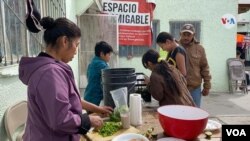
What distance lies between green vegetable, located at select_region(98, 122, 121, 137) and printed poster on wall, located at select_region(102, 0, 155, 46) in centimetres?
609

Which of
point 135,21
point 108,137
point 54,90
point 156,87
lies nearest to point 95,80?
point 156,87

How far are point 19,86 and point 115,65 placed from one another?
5182 mm

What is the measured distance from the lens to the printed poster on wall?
7984 millimetres

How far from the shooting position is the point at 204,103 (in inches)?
313

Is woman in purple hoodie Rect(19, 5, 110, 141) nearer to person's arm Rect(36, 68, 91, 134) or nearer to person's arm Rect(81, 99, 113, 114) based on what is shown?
person's arm Rect(36, 68, 91, 134)

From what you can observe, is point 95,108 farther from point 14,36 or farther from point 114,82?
point 14,36

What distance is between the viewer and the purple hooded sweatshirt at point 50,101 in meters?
1.37

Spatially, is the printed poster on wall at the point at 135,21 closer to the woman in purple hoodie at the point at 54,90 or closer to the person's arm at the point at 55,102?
the woman in purple hoodie at the point at 54,90

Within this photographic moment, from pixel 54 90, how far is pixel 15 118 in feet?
2.73

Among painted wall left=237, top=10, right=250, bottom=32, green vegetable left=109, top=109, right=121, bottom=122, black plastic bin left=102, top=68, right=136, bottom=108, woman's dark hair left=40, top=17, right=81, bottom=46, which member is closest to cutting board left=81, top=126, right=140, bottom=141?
green vegetable left=109, top=109, right=121, bottom=122

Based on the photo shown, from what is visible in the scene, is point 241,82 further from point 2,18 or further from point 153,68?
point 2,18

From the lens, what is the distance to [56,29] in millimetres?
1526

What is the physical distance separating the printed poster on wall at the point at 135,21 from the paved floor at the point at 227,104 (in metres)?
2.65

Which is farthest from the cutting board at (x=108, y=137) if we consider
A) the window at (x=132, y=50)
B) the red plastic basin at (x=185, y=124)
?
the window at (x=132, y=50)
